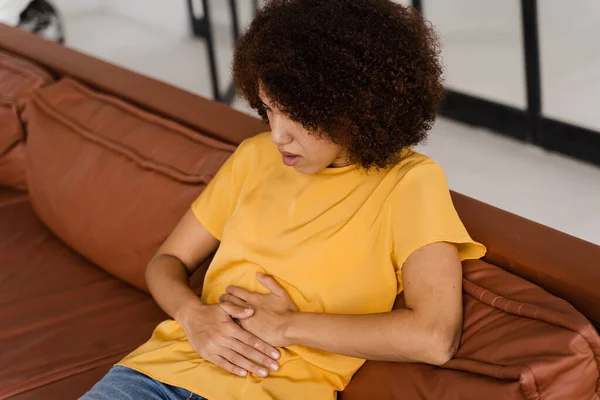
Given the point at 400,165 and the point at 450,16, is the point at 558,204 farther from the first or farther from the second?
the point at 400,165

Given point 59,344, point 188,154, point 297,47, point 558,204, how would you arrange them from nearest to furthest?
1. point 297,47
2. point 59,344
3. point 188,154
4. point 558,204

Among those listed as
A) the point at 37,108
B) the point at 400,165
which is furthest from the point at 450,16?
the point at 400,165

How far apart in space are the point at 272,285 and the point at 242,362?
0.46 ft

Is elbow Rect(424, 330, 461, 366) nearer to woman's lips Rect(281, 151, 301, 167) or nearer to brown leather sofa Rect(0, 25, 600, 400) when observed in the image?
brown leather sofa Rect(0, 25, 600, 400)

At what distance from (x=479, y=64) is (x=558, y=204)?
0.99m

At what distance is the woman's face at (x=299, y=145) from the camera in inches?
52.9

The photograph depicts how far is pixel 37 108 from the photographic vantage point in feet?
7.38

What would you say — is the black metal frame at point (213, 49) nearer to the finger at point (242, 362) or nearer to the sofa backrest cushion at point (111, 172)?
the sofa backrest cushion at point (111, 172)

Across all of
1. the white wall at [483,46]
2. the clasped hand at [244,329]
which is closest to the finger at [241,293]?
the clasped hand at [244,329]

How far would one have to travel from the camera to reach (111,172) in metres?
1.97

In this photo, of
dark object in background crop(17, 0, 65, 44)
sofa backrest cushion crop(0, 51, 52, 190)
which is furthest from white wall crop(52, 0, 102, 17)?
sofa backrest cushion crop(0, 51, 52, 190)

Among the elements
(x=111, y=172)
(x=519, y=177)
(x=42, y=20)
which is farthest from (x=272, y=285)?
(x=42, y=20)

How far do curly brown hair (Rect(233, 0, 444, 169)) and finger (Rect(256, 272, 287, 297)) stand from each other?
253 millimetres

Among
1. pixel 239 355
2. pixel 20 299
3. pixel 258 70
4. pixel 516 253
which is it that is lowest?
pixel 20 299
